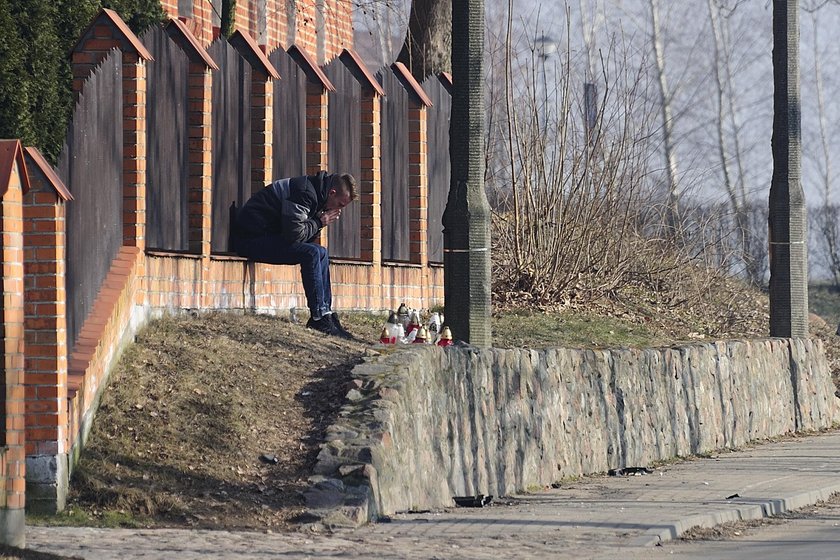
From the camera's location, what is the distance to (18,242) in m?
9.59

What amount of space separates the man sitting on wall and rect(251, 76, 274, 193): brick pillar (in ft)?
2.53

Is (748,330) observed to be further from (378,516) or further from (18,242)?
(18,242)

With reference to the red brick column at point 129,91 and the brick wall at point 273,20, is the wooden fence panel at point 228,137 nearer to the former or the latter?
the red brick column at point 129,91

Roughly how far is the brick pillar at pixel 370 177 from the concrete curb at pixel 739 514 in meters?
5.76

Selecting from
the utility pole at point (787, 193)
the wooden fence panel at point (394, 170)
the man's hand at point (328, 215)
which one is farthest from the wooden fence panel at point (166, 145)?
the utility pole at point (787, 193)

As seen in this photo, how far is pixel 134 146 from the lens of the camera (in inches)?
523

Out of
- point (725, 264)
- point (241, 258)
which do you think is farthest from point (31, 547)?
point (725, 264)

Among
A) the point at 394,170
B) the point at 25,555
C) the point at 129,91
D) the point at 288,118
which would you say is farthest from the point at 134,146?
the point at 394,170

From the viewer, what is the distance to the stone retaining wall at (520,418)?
11391 mm

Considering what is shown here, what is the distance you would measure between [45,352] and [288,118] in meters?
6.39

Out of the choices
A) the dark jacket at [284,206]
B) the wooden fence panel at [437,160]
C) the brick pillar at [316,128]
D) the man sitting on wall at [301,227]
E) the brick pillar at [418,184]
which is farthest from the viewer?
the wooden fence panel at [437,160]

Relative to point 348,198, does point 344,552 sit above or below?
below

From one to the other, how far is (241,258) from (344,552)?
18.7 feet

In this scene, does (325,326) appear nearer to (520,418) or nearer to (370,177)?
(520,418)
